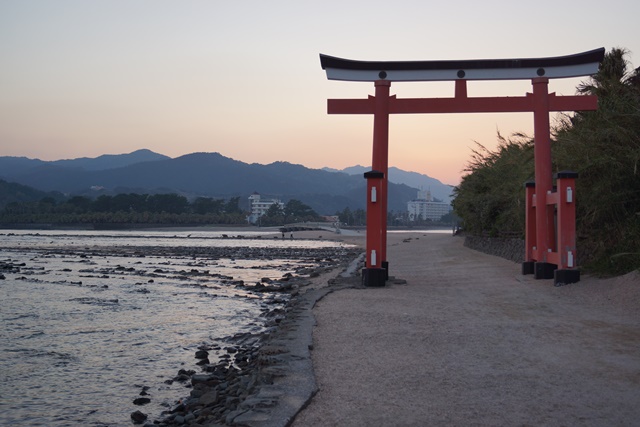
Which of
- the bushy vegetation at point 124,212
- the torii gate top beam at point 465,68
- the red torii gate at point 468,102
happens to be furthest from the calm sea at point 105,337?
the bushy vegetation at point 124,212

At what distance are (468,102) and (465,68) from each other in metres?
0.76

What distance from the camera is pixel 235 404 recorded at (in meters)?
5.62

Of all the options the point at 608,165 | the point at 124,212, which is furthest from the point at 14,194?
the point at 608,165

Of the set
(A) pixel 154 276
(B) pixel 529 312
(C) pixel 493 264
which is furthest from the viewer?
(A) pixel 154 276

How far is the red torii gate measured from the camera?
13.2 m

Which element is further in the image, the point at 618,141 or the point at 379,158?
the point at 379,158

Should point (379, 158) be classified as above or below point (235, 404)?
above

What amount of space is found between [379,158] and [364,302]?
414 centimetres

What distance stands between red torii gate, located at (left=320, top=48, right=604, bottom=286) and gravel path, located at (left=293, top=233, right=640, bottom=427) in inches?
77.7

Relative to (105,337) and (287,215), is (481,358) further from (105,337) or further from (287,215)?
(287,215)

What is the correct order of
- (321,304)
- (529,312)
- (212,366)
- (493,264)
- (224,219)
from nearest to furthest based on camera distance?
(212,366) → (529,312) → (321,304) → (493,264) → (224,219)

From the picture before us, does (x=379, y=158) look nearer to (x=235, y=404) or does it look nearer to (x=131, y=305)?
(x=131, y=305)

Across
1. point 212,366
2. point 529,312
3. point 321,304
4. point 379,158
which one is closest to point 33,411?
point 212,366

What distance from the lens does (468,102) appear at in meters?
13.5
